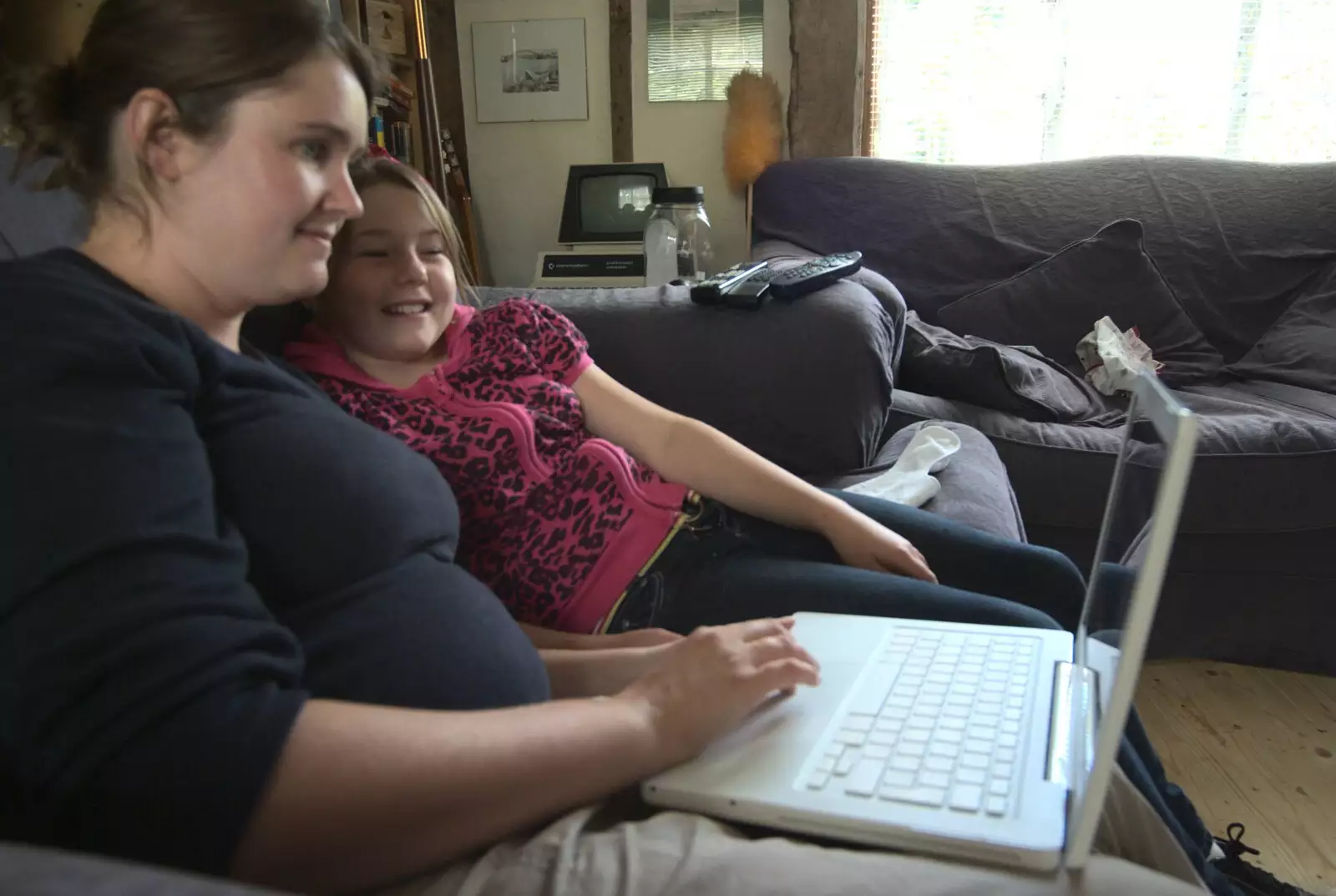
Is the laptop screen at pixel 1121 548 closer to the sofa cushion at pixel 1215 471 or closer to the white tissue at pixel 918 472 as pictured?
the white tissue at pixel 918 472

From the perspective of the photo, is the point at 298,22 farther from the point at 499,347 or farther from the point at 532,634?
the point at 532,634

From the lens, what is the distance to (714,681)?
668mm

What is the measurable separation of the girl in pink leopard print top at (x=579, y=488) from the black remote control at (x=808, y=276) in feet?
1.47

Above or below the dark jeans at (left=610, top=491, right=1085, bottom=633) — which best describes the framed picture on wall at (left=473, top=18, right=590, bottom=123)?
above

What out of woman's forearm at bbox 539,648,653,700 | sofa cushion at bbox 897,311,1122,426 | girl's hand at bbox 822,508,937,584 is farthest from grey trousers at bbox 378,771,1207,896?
sofa cushion at bbox 897,311,1122,426

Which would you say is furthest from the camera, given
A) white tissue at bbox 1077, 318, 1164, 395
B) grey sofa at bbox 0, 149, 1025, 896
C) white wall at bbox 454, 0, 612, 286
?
white wall at bbox 454, 0, 612, 286

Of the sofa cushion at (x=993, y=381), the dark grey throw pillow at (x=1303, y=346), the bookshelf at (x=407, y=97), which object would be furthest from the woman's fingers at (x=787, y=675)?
the bookshelf at (x=407, y=97)

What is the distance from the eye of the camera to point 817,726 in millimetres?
697

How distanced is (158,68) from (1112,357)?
2.15 metres

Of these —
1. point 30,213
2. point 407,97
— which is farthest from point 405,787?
point 407,97

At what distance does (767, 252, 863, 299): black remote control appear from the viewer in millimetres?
1490

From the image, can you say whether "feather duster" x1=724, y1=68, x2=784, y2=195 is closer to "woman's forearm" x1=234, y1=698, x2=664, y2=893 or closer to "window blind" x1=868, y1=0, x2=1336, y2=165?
"window blind" x1=868, y1=0, x2=1336, y2=165

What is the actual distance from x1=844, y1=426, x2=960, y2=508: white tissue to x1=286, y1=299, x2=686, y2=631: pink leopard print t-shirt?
0.41m

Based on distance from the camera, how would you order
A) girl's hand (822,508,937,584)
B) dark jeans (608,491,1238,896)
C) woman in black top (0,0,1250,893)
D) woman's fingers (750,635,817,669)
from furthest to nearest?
girl's hand (822,508,937,584)
dark jeans (608,491,1238,896)
woman's fingers (750,635,817,669)
woman in black top (0,0,1250,893)
